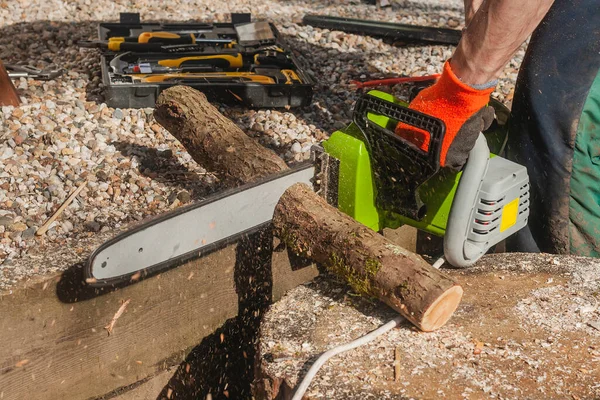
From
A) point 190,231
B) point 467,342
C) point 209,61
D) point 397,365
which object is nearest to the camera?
point 397,365

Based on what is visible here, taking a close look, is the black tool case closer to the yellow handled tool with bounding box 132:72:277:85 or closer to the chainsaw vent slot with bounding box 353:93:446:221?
the yellow handled tool with bounding box 132:72:277:85

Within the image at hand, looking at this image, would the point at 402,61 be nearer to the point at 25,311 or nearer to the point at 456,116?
the point at 456,116

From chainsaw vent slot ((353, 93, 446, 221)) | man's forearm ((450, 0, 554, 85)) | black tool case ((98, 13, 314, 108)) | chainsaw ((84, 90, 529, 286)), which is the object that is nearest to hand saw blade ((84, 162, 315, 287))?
chainsaw ((84, 90, 529, 286))

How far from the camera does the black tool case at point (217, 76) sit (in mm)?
3990

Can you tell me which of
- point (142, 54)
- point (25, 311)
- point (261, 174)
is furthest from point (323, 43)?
point (25, 311)

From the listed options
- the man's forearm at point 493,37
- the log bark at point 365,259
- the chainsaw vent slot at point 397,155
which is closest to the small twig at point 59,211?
the log bark at point 365,259

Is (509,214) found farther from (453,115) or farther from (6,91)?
(6,91)

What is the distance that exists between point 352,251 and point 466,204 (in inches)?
15.5

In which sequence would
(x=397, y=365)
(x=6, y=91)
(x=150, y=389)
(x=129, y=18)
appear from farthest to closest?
(x=129, y=18) → (x=6, y=91) → (x=150, y=389) → (x=397, y=365)

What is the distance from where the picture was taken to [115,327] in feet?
7.92

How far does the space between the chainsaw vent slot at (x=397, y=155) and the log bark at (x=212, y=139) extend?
46cm

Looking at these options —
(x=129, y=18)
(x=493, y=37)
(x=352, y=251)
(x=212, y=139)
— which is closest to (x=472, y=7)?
(x=493, y=37)

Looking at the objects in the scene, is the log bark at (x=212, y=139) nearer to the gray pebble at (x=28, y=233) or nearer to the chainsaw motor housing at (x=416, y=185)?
the chainsaw motor housing at (x=416, y=185)

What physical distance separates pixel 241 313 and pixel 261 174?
1.77 feet
